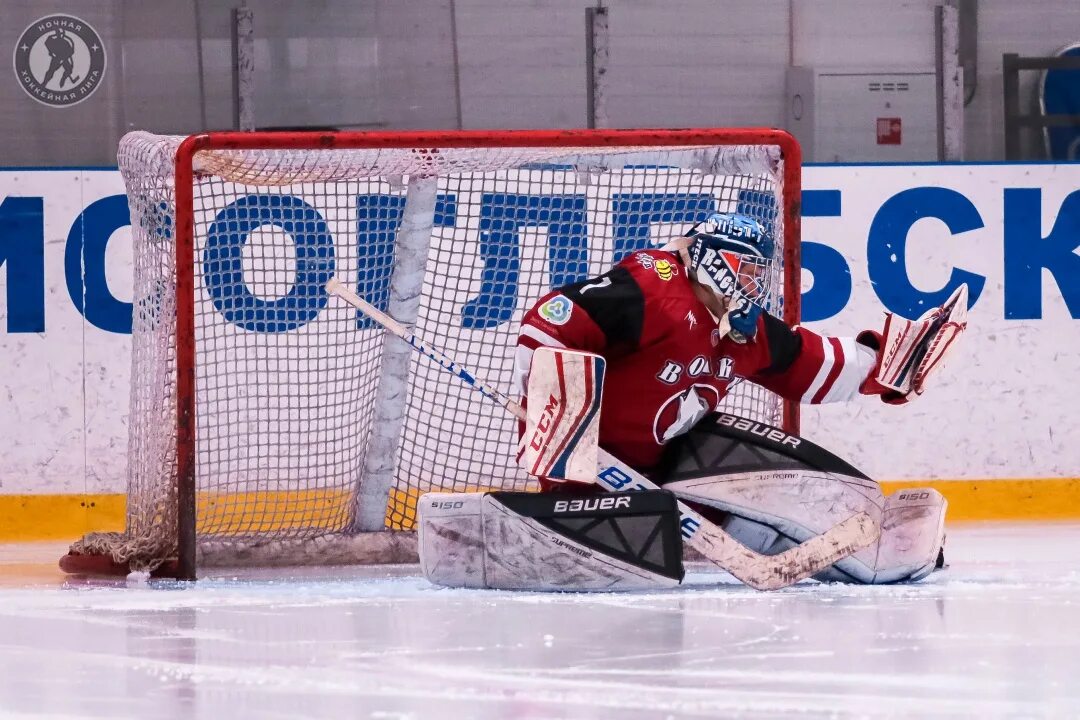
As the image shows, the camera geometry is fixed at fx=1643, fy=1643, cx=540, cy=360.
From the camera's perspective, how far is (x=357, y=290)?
17.4 ft

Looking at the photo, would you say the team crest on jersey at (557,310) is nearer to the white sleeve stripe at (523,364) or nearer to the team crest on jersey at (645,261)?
the white sleeve stripe at (523,364)

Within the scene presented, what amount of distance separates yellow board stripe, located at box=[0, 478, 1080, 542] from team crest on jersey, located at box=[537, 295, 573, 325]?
1387 millimetres

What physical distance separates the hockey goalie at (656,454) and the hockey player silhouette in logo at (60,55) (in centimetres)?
404

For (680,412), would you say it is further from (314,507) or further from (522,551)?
(314,507)

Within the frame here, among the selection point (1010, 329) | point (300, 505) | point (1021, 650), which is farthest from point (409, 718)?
point (1010, 329)

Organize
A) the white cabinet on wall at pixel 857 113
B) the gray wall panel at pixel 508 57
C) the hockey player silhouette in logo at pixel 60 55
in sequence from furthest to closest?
the white cabinet on wall at pixel 857 113 < the gray wall panel at pixel 508 57 < the hockey player silhouette in logo at pixel 60 55

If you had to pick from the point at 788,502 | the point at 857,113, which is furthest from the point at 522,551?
the point at 857,113

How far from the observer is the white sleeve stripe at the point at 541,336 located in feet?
12.6

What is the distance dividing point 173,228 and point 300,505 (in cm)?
113

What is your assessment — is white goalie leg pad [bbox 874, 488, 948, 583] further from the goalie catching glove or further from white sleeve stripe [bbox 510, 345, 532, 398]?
white sleeve stripe [bbox 510, 345, 532, 398]

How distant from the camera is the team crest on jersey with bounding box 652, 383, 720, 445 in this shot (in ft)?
13.2

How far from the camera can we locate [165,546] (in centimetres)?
447

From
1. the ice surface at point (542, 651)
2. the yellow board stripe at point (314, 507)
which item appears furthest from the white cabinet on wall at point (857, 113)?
the ice surface at point (542, 651)

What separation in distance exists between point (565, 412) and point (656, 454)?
414mm
